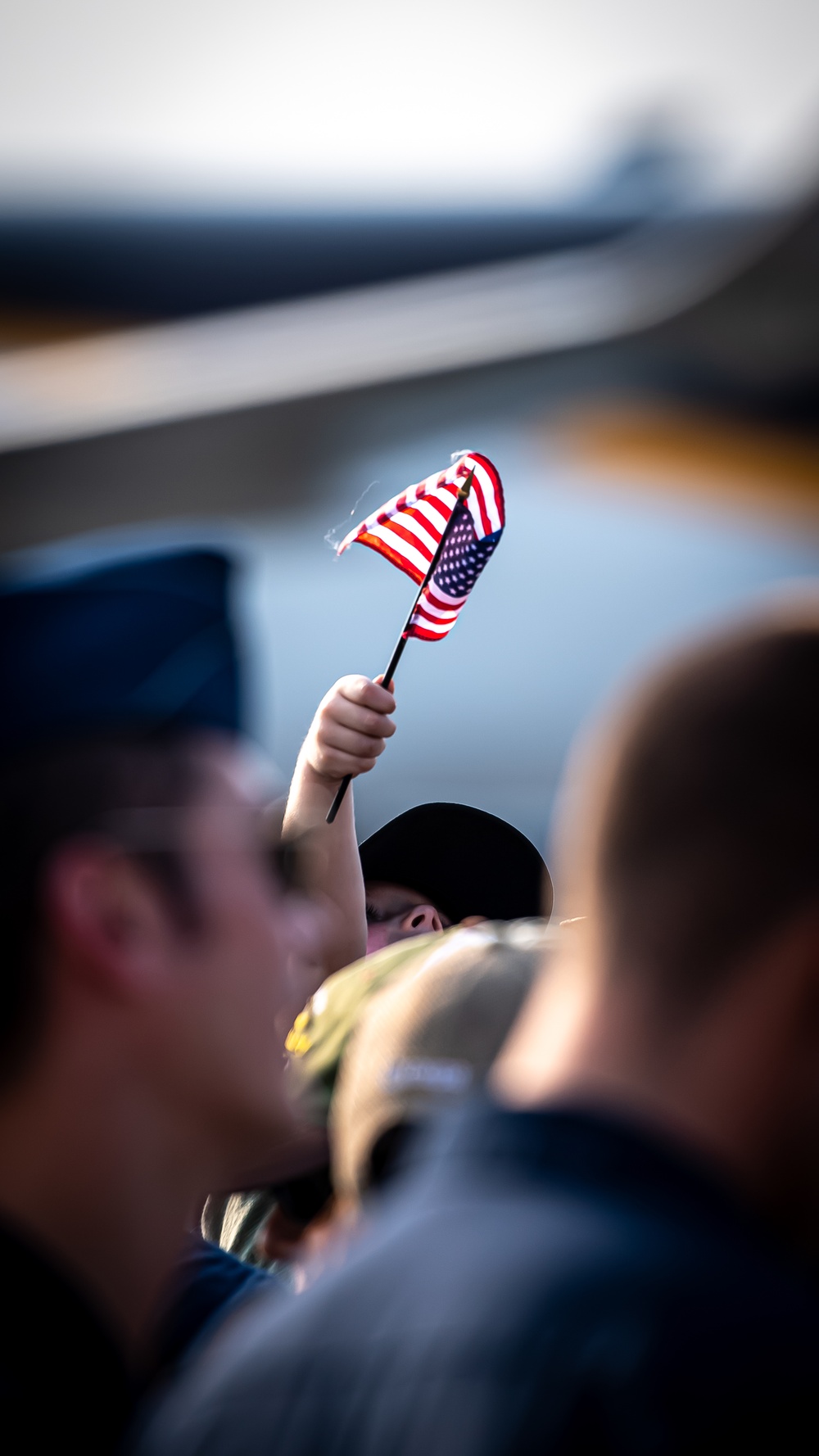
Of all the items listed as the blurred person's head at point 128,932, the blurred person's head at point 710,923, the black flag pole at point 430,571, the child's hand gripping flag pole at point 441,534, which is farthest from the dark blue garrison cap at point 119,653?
the child's hand gripping flag pole at point 441,534

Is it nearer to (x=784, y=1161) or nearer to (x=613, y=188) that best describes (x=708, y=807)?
(x=784, y=1161)

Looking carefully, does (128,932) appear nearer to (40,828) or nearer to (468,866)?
(40,828)

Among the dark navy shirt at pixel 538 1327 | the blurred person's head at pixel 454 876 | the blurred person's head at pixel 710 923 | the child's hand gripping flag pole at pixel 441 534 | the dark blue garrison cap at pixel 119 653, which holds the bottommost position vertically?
the blurred person's head at pixel 454 876

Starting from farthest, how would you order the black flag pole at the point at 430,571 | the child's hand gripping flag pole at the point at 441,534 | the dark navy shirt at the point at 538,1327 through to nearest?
the child's hand gripping flag pole at the point at 441,534, the black flag pole at the point at 430,571, the dark navy shirt at the point at 538,1327

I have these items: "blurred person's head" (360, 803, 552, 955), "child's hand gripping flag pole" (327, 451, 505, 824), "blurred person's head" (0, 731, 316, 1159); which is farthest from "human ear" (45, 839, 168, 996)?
"blurred person's head" (360, 803, 552, 955)

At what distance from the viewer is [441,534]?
2736mm

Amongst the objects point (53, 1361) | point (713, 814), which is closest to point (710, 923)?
point (713, 814)

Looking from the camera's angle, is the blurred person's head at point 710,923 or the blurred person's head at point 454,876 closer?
the blurred person's head at point 710,923

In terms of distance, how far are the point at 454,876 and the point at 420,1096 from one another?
1487 millimetres

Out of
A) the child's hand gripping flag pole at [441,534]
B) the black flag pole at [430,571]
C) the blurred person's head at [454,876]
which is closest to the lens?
the black flag pole at [430,571]

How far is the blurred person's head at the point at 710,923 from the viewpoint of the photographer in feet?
3.23

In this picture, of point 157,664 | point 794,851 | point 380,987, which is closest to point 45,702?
point 157,664

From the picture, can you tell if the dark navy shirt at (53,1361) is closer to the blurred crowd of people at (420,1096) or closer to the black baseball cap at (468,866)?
the blurred crowd of people at (420,1096)

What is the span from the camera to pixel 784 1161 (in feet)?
3.28
